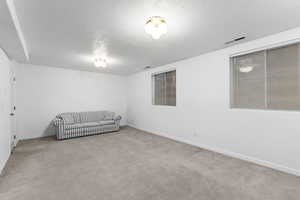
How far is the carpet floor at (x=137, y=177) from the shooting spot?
181cm

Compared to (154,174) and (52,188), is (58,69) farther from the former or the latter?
(154,174)

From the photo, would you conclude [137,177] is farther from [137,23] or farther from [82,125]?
[82,125]

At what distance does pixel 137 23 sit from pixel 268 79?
2664 millimetres

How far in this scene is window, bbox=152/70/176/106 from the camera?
15.1ft

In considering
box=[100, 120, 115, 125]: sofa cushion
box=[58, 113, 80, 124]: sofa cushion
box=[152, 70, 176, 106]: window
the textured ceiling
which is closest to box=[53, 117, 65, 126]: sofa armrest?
box=[58, 113, 80, 124]: sofa cushion

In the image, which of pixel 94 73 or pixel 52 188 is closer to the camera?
pixel 52 188

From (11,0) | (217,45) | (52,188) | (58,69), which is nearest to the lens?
(11,0)

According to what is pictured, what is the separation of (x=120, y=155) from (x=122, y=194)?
52.5 inches

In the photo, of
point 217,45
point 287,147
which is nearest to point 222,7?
point 217,45

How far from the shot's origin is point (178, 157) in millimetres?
3006

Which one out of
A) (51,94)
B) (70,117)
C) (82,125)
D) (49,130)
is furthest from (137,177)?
(51,94)

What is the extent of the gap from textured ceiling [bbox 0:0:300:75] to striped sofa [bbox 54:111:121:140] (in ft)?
7.80

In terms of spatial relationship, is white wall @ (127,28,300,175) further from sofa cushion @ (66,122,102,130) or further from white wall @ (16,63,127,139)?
white wall @ (16,63,127,139)

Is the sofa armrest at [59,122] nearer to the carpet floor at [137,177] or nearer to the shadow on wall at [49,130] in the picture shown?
the shadow on wall at [49,130]
